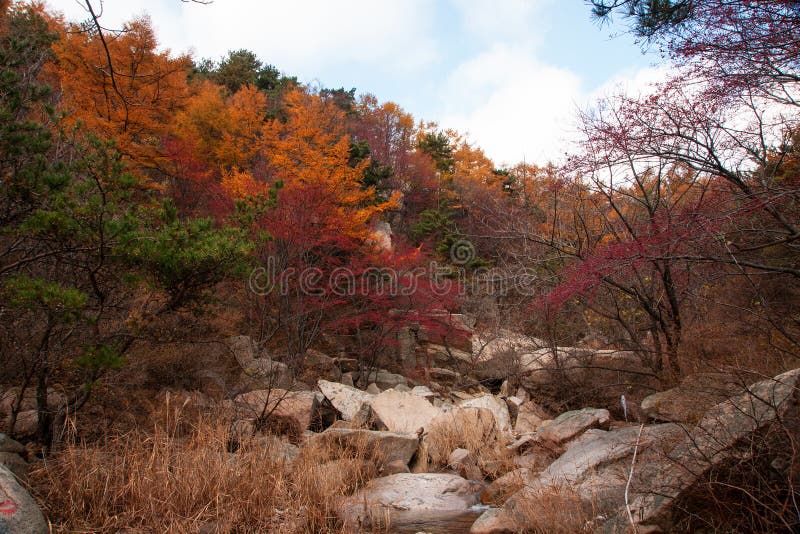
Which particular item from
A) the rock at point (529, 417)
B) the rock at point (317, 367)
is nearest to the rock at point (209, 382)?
the rock at point (317, 367)

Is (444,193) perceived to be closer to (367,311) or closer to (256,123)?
(256,123)

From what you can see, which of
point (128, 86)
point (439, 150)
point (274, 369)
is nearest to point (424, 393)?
point (274, 369)

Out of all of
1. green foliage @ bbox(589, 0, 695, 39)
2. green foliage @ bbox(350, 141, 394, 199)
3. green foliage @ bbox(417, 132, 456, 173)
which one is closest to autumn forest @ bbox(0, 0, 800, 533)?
green foliage @ bbox(589, 0, 695, 39)

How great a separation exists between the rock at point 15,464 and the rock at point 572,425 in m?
6.22

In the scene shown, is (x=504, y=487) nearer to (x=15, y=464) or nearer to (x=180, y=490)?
(x=180, y=490)

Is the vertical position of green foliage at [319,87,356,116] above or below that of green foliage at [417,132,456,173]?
above

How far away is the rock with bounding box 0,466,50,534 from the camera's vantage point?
11.2ft

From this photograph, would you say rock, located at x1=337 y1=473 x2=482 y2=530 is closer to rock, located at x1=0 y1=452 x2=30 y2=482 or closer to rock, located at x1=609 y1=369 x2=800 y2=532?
rock, located at x1=609 y1=369 x2=800 y2=532

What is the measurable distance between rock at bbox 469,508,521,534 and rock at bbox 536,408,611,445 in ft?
7.74

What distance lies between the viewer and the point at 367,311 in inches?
599

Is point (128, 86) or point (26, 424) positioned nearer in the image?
point (26, 424)

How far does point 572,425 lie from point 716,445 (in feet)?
12.2

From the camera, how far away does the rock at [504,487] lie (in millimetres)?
6223

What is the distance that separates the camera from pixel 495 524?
5090 mm
